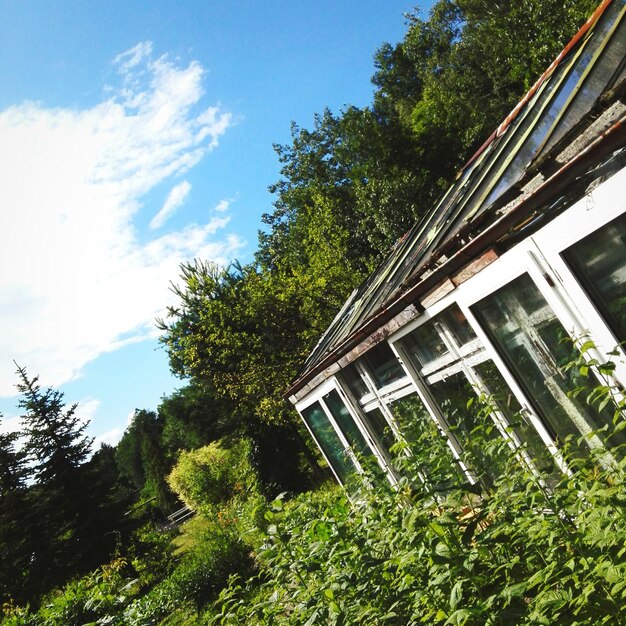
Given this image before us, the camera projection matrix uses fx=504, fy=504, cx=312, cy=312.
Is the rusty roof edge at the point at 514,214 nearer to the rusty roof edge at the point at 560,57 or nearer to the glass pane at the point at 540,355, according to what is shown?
the glass pane at the point at 540,355

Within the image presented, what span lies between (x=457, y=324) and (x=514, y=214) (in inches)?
67.0

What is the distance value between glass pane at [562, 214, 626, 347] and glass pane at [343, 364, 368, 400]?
16.0ft

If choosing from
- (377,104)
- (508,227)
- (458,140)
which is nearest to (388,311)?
(508,227)

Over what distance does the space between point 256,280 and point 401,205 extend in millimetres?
9495

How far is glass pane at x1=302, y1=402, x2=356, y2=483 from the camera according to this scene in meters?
9.59

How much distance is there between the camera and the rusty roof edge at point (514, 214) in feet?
9.05

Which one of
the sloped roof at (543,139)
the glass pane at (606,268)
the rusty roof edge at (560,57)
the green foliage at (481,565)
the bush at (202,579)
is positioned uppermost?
the rusty roof edge at (560,57)

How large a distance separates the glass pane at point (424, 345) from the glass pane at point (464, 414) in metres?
0.29

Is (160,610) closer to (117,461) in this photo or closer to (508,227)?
(508,227)

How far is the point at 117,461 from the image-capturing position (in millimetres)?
74500

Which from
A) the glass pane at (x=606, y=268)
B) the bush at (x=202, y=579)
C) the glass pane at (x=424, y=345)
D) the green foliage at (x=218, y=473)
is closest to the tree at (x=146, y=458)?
the green foliage at (x=218, y=473)

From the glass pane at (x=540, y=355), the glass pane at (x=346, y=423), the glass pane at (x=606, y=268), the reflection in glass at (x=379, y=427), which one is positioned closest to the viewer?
the glass pane at (x=606, y=268)

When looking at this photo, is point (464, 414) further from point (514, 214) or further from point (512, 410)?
point (514, 214)

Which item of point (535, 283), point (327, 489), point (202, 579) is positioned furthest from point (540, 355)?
point (327, 489)
